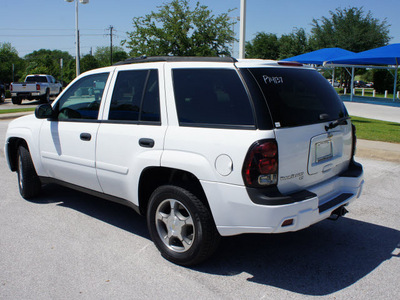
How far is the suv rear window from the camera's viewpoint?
11.2 feet

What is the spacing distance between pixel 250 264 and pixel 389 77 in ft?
141

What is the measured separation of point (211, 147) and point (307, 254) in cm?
158

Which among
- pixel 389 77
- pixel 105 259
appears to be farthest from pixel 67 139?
pixel 389 77

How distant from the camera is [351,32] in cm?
4256

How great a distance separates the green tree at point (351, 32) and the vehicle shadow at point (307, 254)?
4127cm

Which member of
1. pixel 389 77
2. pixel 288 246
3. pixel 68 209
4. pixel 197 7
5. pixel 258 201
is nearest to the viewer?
pixel 258 201

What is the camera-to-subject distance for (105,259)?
391 centimetres

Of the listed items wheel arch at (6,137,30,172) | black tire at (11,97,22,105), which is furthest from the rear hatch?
black tire at (11,97,22,105)

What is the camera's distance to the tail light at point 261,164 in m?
3.19

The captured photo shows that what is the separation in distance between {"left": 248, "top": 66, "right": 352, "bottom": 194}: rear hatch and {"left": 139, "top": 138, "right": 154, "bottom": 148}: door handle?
3.77 feet

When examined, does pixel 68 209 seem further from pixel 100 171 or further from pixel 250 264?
pixel 250 264

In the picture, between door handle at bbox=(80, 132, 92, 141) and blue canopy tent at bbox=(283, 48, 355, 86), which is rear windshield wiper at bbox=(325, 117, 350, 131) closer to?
door handle at bbox=(80, 132, 92, 141)

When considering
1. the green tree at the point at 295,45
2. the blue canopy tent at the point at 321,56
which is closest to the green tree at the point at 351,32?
the green tree at the point at 295,45

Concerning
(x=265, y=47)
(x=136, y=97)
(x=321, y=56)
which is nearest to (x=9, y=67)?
(x=265, y=47)
